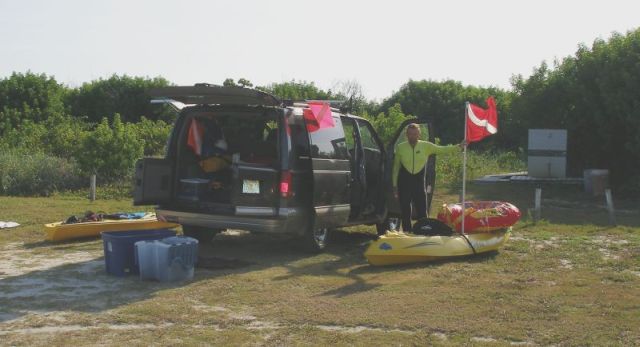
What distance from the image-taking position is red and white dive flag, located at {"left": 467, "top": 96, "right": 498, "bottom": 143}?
9445 millimetres

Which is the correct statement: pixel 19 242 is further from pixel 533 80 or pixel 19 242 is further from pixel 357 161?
pixel 533 80

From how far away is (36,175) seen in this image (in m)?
17.7

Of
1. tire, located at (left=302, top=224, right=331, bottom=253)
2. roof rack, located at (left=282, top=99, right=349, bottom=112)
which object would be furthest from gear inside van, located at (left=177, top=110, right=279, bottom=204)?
tire, located at (left=302, top=224, right=331, bottom=253)

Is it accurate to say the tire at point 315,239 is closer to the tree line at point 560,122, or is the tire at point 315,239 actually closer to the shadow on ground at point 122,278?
the shadow on ground at point 122,278

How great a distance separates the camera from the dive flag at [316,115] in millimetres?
9133

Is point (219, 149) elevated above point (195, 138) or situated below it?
below

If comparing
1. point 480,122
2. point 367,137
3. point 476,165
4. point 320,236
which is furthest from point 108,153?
point 476,165

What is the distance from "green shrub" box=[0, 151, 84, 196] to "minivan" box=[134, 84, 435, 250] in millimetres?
8742

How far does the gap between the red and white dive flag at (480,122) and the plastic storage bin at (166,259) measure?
12.9 ft

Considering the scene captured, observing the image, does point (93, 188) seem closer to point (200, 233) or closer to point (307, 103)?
point (200, 233)

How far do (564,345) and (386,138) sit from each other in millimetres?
14550

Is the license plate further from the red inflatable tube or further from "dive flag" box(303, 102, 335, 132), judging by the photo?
the red inflatable tube

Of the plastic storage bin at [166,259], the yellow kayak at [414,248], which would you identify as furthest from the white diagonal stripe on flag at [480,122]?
the plastic storage bin at [166,259]

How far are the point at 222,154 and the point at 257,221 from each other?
152cm
